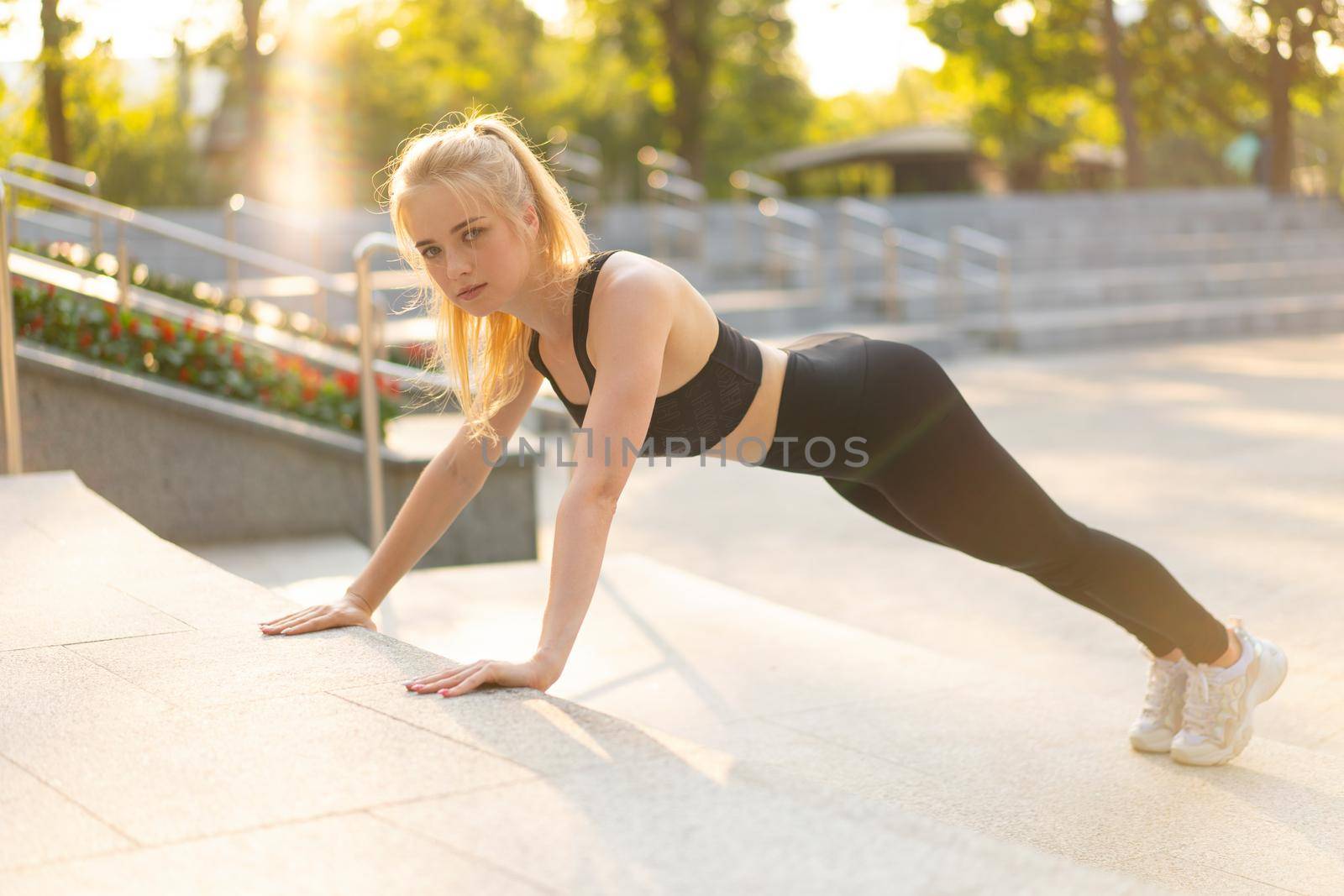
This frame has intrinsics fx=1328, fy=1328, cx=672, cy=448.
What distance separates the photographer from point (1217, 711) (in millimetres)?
3023

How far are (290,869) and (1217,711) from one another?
7.19ft

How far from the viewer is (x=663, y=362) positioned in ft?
8.54

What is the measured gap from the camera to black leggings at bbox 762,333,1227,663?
279 centimetres

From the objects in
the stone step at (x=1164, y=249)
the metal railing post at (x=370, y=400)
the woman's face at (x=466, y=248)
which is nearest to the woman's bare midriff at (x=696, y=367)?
the woman's face at (x=466, y=248)

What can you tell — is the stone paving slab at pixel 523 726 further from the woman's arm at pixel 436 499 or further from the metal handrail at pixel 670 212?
the metal handrail at pixel 670 212

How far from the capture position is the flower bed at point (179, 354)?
605cm

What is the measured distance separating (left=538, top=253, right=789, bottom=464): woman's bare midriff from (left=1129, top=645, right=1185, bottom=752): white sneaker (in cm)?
112

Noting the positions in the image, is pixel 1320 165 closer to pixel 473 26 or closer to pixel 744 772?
pixel 473 26

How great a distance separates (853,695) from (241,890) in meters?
2.24

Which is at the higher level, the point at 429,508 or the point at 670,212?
the point at 670,212

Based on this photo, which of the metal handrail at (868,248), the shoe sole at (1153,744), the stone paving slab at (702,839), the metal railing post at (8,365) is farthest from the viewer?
the metal handrail at (868,248)

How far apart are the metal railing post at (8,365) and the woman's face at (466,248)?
2832mm

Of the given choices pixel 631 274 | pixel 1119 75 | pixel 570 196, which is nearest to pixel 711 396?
pixel 631 274

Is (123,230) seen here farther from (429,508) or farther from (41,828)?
(41,828)
